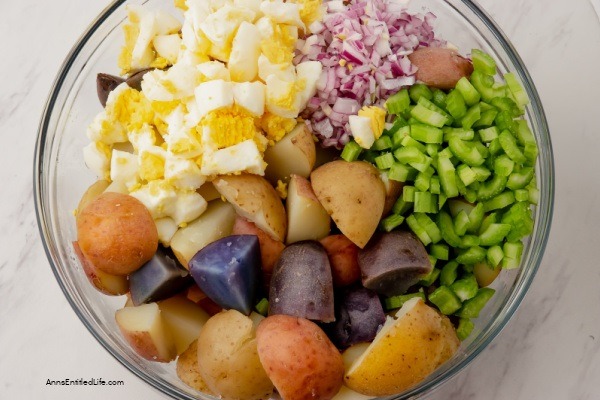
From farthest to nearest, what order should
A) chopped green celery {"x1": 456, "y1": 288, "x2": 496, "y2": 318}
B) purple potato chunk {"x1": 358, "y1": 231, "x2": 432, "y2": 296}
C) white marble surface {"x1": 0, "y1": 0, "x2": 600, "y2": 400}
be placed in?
white marble surface {"x1": 0, "y1": 0, "x2": 600, "y2": 400}
chopped green celery {"x1": 456, "y1": 288, "x2": 496, "y2": 318}
purple potato chunk {"x1": 358, "y1": 231, "x2": 432, "y2": 296}

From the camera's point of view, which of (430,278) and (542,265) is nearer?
(430,278)

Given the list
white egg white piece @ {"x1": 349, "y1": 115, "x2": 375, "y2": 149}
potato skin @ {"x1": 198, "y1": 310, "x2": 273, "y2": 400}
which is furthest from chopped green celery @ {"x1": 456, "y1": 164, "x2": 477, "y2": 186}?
potato skin @ {"x1": 198, "y1": 310, "x2": 273, "y2": 400}

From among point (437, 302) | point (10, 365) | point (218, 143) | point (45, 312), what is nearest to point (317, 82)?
Result: point (218, 143)

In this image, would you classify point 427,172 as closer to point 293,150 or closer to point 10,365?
point 293,150

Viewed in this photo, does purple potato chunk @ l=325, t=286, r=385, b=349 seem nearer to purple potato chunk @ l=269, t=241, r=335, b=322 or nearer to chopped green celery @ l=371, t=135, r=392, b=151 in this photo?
purple potato chunk @ l=269, t=241, r=335, b=322

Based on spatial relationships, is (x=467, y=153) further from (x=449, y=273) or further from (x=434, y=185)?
(x=449, y=273)

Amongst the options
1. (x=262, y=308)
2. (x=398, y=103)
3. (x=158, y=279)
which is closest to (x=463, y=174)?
(x=398, y=103)
